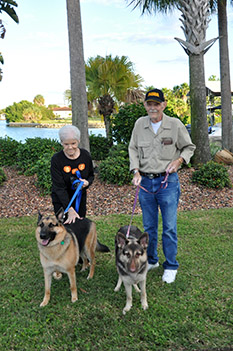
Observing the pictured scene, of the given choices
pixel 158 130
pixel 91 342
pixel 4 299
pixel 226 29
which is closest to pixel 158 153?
pixel 158 130

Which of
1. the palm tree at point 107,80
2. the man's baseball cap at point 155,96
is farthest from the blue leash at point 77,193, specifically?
the palm tree at point 107,80

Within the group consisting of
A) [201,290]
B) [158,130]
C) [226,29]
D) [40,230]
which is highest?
[226,29]

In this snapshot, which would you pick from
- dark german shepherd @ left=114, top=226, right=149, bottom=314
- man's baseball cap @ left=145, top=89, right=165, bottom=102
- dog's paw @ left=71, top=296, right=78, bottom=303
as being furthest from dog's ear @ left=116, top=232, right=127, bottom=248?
man's baseball cap @ left=145, top=89, right=165, bottom=102

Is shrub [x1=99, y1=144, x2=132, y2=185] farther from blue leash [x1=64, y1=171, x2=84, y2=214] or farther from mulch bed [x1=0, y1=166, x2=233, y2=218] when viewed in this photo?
blue leash [x1=64, y1=171, x2=84, y2=214]

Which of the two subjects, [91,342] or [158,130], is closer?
[91,342]

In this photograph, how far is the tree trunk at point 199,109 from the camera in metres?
9.09

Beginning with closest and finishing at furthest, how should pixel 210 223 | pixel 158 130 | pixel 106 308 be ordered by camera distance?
pixel 106 308
pixel 158 130
pixel 210 223

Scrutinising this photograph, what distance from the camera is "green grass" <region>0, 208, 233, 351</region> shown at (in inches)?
114

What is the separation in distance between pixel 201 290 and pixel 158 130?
6.79ft

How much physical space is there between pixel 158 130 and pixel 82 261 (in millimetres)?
2332

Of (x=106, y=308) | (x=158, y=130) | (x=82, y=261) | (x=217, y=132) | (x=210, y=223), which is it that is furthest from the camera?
(x=217, y=132)

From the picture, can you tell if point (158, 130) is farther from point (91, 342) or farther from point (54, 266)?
point (91, 342)

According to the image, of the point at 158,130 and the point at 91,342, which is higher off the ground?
the point at 158,130

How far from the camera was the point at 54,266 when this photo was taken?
11.1 ft
